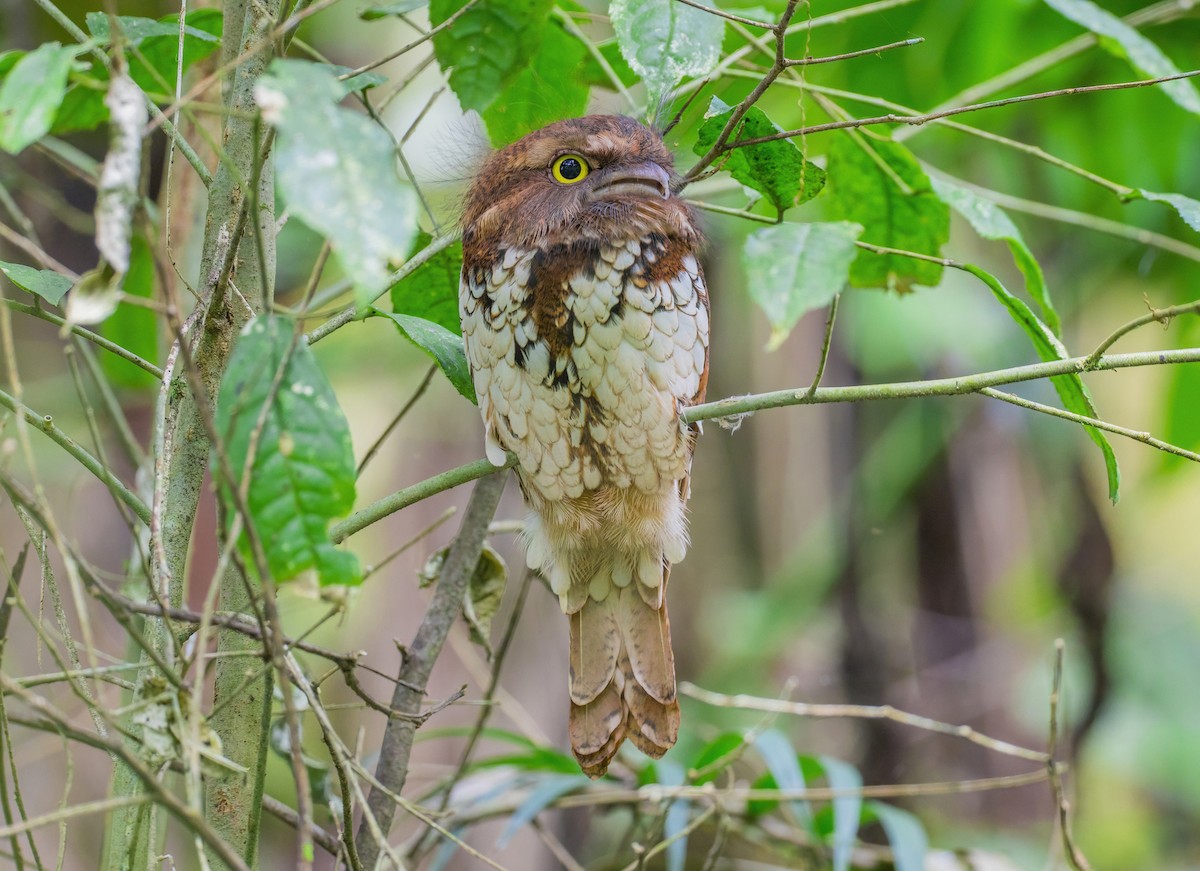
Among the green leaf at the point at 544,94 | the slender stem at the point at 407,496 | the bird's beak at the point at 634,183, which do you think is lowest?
the slender stem at the point at 407,496

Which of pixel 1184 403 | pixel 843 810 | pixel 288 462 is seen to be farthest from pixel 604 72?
pixel 1184 403

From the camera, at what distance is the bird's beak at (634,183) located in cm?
200

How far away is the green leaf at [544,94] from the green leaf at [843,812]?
1631mm

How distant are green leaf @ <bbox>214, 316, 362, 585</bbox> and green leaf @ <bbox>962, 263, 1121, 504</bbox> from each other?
943 millimetres

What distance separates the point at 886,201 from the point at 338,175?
4.63ft

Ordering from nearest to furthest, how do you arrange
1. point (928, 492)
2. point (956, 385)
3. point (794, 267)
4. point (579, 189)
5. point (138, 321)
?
point (794, 267) < point (956, 385) < point (579, 189) < point (138, 321) < point (928, 492)

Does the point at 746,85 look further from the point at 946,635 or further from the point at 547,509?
the point at 946,635

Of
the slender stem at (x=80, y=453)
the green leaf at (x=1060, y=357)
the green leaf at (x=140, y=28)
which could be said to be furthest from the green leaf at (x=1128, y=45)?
the slender stem at (x=80, y=453)

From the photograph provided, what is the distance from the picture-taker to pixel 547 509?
2326 millimetres

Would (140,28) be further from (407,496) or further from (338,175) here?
(338,175)

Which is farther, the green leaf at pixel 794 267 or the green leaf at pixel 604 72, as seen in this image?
the green leaf at pixel 604 72

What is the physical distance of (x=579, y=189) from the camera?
2047mm

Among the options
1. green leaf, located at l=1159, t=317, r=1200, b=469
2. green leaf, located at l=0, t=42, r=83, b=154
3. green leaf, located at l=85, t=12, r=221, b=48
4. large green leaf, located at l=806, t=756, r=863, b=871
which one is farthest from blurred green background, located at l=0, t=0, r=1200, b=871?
green leaf, located at l=0, t=42, r=83, b=154

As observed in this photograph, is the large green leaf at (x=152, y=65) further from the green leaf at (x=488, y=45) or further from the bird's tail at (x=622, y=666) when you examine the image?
the bird's tail at (x=622, y=666)
